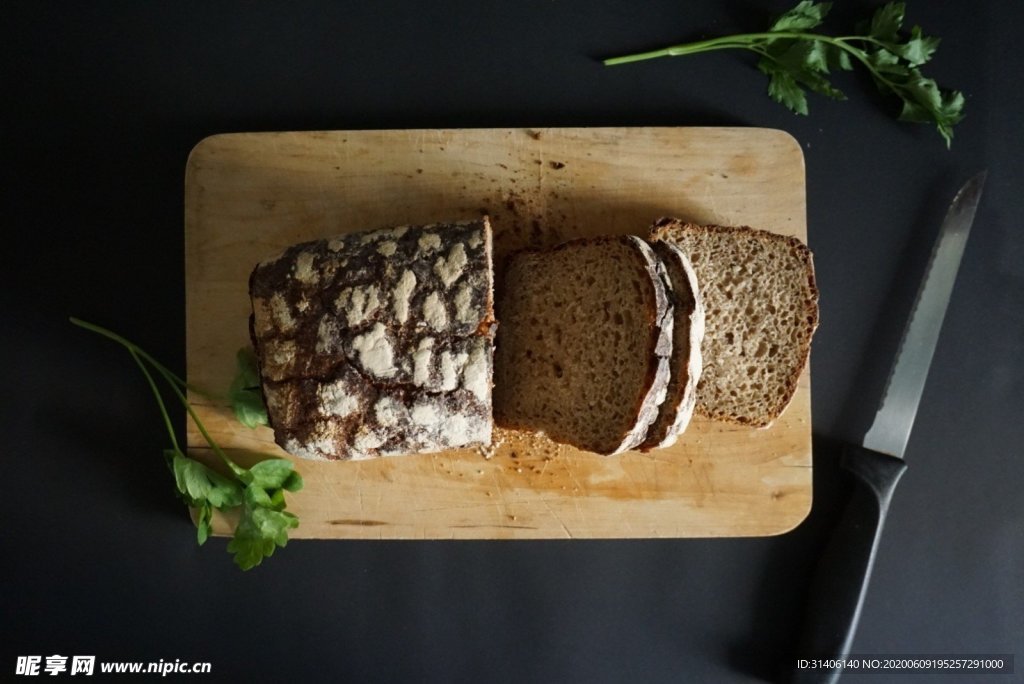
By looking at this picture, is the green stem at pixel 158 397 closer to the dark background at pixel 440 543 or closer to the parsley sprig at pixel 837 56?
the dark background at pixel 440 543

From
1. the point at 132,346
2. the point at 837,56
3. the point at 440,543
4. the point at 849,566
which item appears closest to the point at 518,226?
the point at 440,543

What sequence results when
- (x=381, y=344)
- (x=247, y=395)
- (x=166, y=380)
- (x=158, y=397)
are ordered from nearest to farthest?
(x=381, y=344)
(x=247, y=395)
(x=158, y=397)
(x=166, y=380)

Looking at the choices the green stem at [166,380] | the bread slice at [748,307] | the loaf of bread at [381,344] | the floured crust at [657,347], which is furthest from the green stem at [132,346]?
the bread slice at [748,307]

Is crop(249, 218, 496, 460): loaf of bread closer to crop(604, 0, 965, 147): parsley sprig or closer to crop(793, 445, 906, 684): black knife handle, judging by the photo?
crop(604, 0, 965, 147): parsley sprig

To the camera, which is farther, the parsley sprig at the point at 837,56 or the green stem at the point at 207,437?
the parsley sprig at the point at 837,56

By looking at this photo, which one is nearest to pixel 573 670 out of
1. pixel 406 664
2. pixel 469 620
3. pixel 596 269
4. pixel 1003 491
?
pixel 469 620

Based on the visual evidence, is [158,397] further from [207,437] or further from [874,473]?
[874,473]
